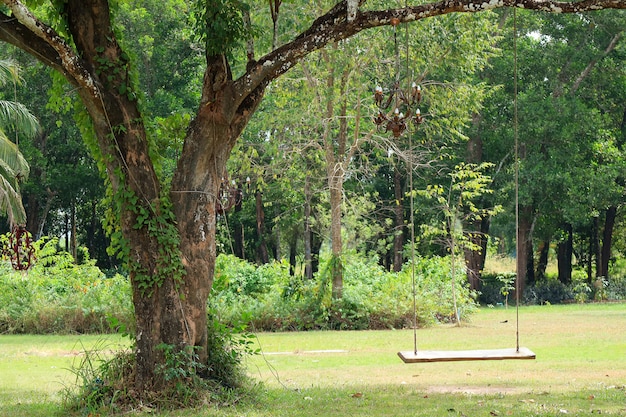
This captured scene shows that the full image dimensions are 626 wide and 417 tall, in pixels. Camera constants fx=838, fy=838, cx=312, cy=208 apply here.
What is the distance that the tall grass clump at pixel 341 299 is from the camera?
18.4 m

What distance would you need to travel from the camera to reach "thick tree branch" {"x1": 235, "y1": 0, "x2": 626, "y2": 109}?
25.8ft

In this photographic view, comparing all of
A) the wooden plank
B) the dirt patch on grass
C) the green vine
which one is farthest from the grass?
the green vine

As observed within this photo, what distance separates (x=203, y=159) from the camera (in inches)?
332

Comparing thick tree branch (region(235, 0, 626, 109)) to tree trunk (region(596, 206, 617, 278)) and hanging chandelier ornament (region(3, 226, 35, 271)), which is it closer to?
hanging chandelier ornament (region(3, 226, 35, 271))

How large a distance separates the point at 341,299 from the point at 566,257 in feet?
66.6

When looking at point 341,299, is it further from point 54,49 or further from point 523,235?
point 523,235

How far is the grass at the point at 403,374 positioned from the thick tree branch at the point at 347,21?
3280mm

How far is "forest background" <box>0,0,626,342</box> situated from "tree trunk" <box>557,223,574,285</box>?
0.31ft

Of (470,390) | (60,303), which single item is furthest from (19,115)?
(470,390)

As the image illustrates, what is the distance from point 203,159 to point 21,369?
576cm

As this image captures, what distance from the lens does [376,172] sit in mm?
32438

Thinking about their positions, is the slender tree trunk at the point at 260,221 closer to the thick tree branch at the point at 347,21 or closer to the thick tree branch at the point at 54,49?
the thick tree branch at the point at 347,21

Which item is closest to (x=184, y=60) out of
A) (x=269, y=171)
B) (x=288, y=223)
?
(x=288, y=223)

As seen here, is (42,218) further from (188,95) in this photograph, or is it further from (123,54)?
(123,54)
